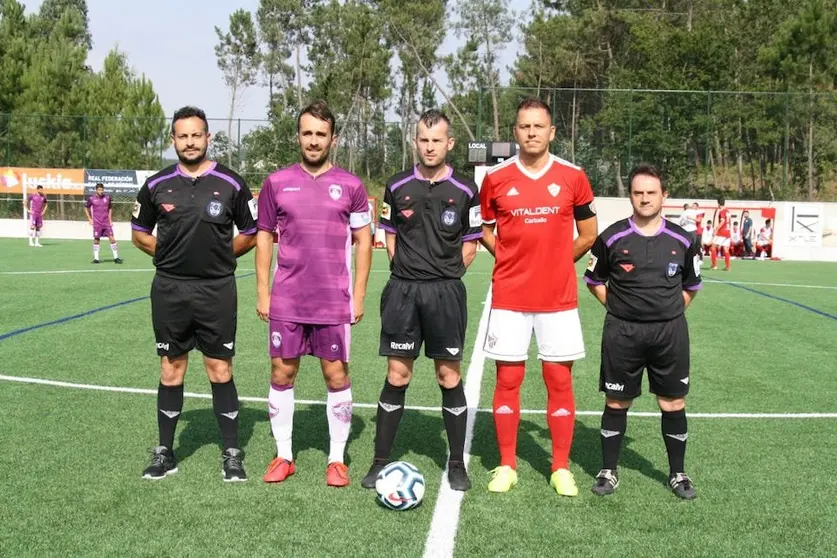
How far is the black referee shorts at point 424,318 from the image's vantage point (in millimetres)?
4414

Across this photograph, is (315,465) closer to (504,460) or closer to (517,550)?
(504,460)

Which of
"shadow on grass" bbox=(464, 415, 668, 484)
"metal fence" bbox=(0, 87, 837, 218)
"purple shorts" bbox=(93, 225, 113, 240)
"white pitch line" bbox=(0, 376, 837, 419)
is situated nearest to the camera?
"shadow on grass" bbox=(464, 415, 668, 484)

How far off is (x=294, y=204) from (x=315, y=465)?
1.54 m

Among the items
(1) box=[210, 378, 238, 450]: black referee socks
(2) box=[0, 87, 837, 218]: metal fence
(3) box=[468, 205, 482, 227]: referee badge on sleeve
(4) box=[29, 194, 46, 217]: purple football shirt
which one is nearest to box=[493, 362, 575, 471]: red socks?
(3) box=[468, 205, 482, 227]: referee badge on sleeve

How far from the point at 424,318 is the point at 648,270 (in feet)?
4.13

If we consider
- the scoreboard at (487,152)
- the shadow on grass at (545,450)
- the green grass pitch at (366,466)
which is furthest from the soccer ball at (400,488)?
the scoreboard at (487,152)

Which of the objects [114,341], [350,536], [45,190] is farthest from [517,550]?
[45,190]

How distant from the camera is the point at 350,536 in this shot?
3.65m

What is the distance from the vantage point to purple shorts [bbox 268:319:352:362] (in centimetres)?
444

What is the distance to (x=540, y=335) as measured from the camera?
448 centimetres

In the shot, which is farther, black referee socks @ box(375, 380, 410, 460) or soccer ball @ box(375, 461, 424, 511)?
black referee socks @ box(375, 380, 410, 460)

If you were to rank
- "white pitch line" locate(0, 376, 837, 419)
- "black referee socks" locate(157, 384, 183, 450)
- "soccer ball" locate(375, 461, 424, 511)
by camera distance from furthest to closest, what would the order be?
"white pitch line" locate(0, 376, 837, 419)
"black referee socks" locate(157, 384, 183, 450)
"soccer ball" locate(375, 461, 424, 511)

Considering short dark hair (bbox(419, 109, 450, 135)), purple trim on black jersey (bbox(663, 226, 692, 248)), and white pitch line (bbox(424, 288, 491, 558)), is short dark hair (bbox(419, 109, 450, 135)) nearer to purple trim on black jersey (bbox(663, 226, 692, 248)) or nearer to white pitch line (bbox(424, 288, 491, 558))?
purple trim on black jersey (bbox(663, 226, 692, 248))

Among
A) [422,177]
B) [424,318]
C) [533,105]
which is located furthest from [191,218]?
[533,105]
